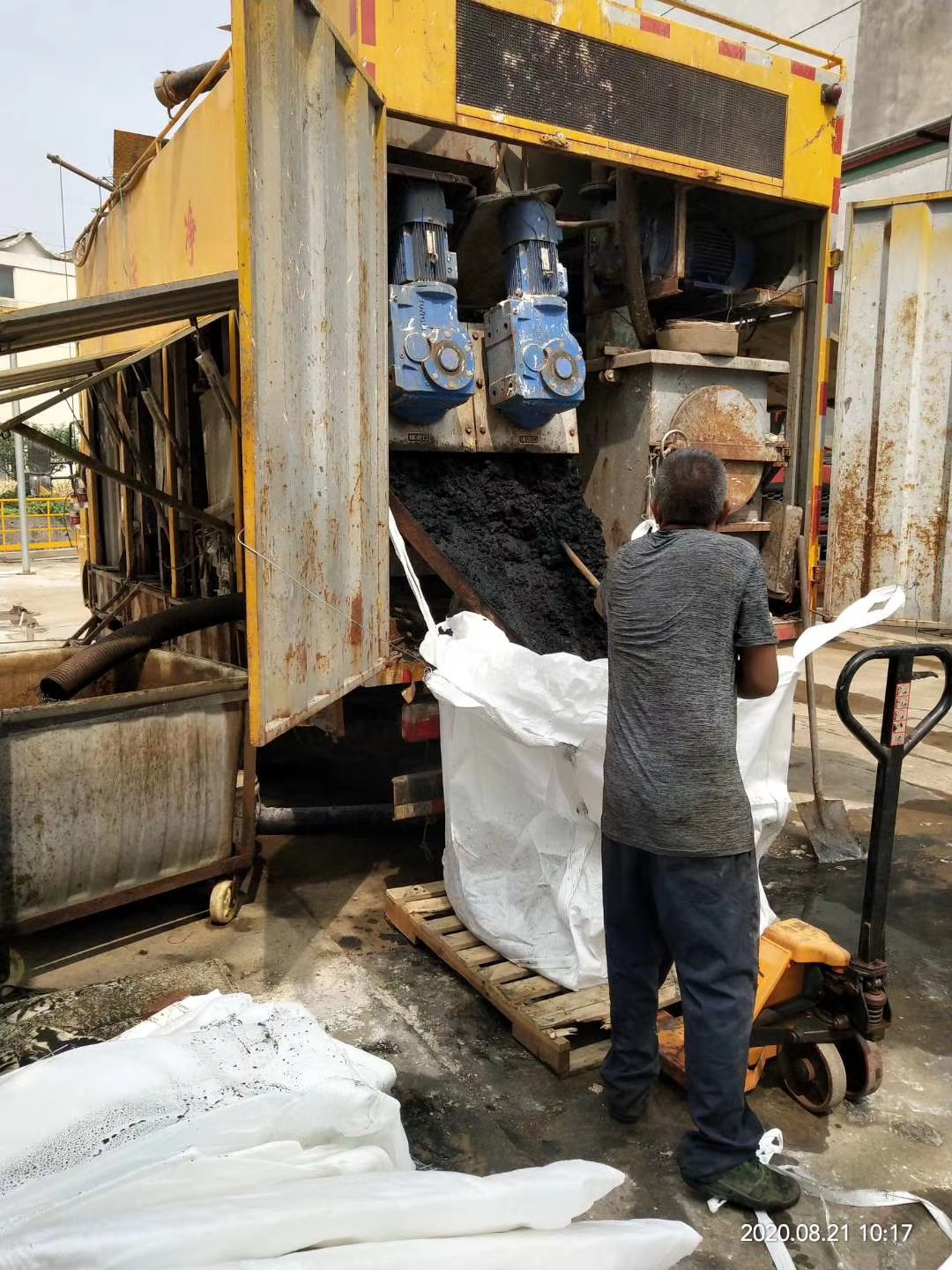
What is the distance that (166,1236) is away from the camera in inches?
47.9

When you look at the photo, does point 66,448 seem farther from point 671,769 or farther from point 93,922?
point 671,769

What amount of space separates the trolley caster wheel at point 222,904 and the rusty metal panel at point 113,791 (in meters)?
0.12

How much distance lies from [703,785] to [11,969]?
8.14ft

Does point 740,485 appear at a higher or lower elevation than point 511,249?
lower

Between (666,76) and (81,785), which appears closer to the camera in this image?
(81,785)

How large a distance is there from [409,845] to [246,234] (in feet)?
9.66

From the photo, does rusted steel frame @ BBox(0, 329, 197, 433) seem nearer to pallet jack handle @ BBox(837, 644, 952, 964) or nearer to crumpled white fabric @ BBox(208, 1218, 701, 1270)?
pallet jack handle @ BBox(837, 644, 952, 964)

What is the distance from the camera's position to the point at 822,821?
4.40 metres

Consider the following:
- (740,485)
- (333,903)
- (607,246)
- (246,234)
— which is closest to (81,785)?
(333,903)

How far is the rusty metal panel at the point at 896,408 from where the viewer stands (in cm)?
377

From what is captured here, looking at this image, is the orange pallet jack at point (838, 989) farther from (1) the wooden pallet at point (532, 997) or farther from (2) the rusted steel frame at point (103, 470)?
(2) the rusted steel frame at point (103, 470)

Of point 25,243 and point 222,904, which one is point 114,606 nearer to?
point 222,904

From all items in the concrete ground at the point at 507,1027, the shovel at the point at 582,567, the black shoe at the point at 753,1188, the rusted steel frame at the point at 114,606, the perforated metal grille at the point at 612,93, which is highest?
the perforated metal grille at the point at 612,93

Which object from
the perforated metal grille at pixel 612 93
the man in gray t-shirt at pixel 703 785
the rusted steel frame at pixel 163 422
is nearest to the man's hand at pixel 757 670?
the man in gray t-shirt at pixel 703 785
